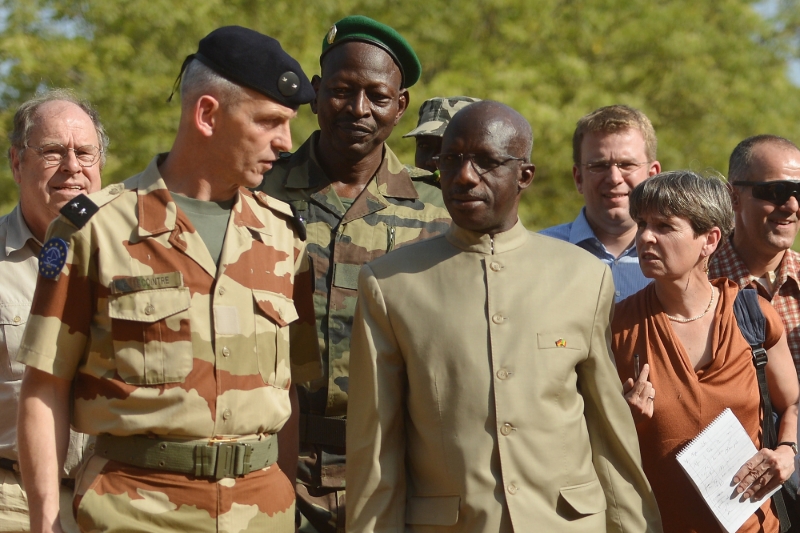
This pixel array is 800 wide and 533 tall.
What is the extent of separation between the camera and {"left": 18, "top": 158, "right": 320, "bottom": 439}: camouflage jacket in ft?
10.2

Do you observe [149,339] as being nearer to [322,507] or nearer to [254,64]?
[254,64]

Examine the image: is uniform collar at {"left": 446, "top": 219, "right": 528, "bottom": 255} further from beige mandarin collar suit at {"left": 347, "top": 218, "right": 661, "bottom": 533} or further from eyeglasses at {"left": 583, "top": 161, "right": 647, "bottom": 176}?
eyeglasses at {"left": 583, "top": 161, "right": 647, "bottom": 176}

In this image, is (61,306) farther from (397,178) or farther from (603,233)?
(603,233)

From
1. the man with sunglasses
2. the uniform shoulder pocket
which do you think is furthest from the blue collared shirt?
the uniform shoulder pocket

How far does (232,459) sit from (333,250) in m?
1.11

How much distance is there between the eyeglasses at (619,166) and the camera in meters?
4.94

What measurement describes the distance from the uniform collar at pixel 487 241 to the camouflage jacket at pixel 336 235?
67 centimetres

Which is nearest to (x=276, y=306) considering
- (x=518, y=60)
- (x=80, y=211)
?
(x=80, y=211)

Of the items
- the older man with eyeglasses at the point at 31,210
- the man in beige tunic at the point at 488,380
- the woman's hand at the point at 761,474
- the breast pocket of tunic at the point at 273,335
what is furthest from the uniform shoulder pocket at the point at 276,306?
the woman's hand at the point at 761,474

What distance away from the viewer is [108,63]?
41.7ft

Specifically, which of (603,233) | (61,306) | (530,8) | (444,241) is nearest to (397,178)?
(444,241)

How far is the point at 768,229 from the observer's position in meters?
4.92

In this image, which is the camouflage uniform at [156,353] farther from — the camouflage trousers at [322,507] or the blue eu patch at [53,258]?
the camouflage trousers at [322,507]

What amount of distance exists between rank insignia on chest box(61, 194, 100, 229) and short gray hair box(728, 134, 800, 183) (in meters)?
3.17
